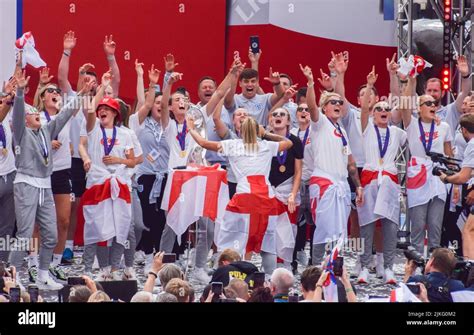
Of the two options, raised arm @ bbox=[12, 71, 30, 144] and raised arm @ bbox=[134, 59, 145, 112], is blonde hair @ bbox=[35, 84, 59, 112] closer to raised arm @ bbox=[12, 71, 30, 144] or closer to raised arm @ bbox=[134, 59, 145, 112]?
raised arm @ bbox=[12, 71, 30, 144]

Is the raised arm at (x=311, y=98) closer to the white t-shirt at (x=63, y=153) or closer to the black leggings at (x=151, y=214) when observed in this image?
the black leggings at (x=151, y=214)

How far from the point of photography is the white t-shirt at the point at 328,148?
11.1 metres

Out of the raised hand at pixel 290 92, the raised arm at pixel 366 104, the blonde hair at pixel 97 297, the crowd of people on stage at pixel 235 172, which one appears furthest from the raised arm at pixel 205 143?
the blonde hair at pixel 97 297

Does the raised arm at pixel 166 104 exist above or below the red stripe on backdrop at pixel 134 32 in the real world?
below

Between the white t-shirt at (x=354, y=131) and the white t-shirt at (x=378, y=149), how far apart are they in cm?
28

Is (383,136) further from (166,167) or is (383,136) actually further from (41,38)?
(41,38)

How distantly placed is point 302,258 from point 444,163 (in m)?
1.76

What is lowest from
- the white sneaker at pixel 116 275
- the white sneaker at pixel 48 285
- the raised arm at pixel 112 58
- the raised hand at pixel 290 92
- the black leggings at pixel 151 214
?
the white sneaker at pixel 48 285

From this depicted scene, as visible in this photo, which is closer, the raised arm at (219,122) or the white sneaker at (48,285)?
the white sneaker at (48,285)

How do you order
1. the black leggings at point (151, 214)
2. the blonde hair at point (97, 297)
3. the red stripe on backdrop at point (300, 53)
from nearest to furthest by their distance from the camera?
the blonde hair at point (97, 297) → the black leggings at point (151, 214) → the red stripe on backdrop at point (300, 53)

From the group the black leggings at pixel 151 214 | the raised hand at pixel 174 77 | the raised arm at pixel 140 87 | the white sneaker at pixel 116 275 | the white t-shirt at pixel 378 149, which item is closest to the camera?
the white sneaker at pixel 116 275

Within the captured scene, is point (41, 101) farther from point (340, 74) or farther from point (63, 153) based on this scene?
point (340, 74)

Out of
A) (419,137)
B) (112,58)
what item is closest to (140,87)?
(112,58)

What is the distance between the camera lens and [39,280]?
35.1 feet
